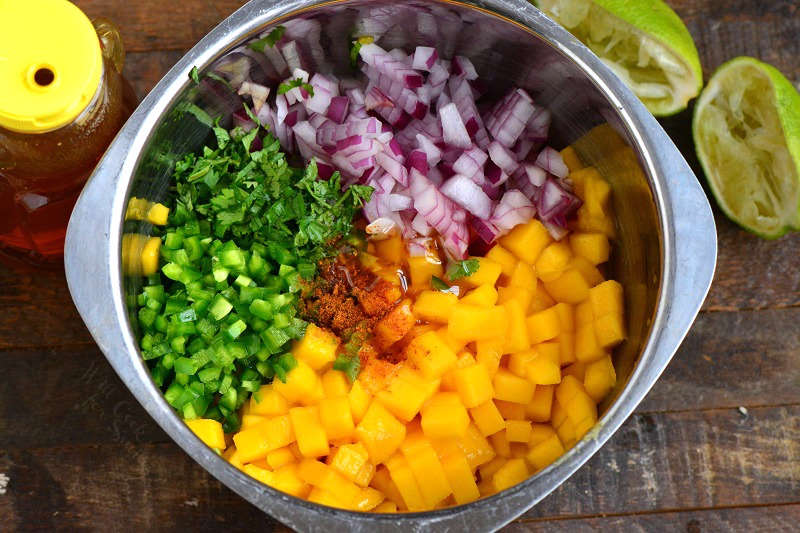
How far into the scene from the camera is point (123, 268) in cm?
131

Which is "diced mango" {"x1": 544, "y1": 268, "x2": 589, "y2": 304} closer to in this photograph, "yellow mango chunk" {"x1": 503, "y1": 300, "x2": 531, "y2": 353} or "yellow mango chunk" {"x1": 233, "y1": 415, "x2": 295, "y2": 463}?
"yellow mango chunk" {"x1": 503, "y1": 300, "x2": 531, "y2": 353}

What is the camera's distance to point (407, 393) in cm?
138

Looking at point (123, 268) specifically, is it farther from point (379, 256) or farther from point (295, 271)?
point (379, 256)

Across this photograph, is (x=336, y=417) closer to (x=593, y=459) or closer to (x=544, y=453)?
(x=544, y=453)

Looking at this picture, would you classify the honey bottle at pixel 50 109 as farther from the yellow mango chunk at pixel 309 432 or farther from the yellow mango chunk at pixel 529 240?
the yellow mango chunk at pixel 529 240

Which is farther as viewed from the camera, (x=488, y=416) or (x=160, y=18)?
(x=160, y=18)

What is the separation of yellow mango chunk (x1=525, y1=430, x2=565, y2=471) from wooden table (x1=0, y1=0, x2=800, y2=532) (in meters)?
0.26

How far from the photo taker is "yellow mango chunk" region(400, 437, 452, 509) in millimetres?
1363

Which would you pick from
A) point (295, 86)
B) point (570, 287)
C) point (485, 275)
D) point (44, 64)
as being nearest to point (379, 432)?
point (485, 275)

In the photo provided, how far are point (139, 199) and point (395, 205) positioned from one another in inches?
19.5

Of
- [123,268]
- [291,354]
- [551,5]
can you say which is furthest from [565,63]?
[123,268]

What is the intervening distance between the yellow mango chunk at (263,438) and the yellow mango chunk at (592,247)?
2.24 ft

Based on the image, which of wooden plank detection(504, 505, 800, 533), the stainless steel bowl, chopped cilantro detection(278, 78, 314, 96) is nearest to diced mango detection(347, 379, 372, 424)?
the stainless steel bowl

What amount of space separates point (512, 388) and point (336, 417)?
349mm
